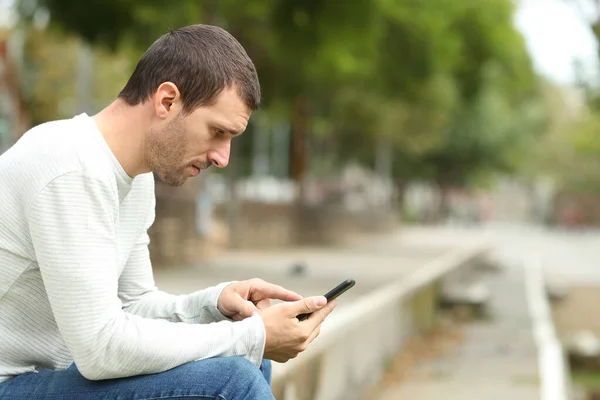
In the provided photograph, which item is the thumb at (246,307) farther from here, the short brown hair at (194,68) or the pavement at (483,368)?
the pavement at (483,368)

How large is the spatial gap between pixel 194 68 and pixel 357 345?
5609 mm

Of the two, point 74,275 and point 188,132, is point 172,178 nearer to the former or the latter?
point 188,132

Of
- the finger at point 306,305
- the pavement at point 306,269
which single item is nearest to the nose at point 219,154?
the finger at point 306,305

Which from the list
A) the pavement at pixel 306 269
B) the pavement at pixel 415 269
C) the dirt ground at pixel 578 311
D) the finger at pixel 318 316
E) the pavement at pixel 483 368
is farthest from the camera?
the dirt ground at pixel 578 311

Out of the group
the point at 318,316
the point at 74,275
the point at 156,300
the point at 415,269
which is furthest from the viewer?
the point at 415,269

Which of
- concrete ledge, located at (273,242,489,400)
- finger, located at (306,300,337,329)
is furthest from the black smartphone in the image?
concrete ledge, located at (273,242,489,400)

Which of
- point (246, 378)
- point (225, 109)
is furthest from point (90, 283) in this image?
point (225, 109)

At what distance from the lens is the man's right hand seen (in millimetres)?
2656

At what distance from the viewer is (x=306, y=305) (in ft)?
8.89

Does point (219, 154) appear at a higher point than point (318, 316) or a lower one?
higher

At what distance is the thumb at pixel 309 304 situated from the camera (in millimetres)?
2682

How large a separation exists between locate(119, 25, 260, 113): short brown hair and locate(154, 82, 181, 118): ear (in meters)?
0.01

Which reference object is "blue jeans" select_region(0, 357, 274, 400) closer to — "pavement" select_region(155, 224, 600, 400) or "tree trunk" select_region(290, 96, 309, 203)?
"pavement" select_region(155, 224, 600, 400)

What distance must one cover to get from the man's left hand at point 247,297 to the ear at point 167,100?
67 cm
